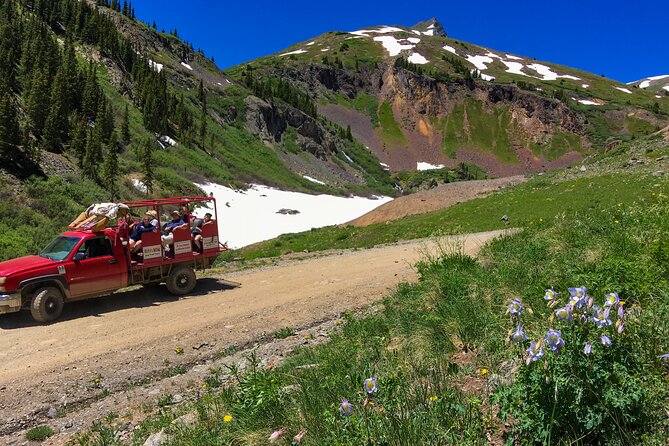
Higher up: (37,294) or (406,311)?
(37,294)

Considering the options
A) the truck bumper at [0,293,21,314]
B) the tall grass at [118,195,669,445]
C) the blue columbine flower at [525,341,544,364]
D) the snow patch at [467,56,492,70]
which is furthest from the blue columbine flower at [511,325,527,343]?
the snow patch at [467,56,492,70]

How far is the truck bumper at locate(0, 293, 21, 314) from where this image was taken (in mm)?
9500

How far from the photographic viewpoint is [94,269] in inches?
431

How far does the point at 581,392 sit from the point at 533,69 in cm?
21049

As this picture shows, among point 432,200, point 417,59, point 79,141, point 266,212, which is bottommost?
point 432,200

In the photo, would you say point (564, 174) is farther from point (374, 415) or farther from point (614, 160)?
point (374, 415)

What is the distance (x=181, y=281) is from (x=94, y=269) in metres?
2.57

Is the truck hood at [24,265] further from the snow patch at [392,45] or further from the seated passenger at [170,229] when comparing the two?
the snow patch at [392,45]

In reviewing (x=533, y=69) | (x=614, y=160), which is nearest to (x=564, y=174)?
(x=614, y=160)

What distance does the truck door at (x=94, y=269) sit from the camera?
10.6m

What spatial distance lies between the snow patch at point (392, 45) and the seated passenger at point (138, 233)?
17388 centimetres

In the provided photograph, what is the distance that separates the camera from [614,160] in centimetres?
3628

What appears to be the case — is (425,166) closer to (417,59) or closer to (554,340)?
(417,59)

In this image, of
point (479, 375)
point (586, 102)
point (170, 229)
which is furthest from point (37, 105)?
point (586, 102)
